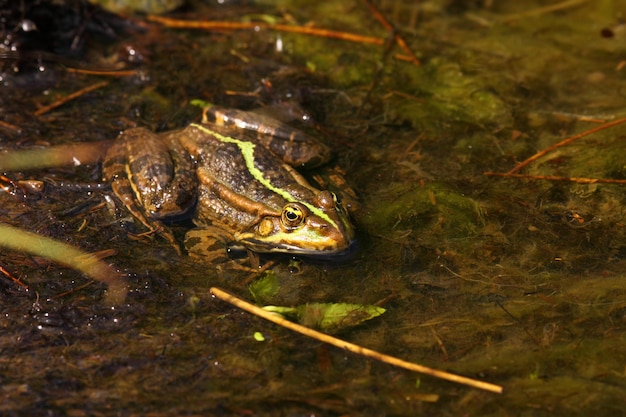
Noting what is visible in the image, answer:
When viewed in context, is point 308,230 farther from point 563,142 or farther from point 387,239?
point 563,142

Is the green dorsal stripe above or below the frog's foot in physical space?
above

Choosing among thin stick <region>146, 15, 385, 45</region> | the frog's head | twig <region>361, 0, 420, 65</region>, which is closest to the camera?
the frog's head

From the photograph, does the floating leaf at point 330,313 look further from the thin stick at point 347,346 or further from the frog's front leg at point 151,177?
the frog's front leg at point 151,177

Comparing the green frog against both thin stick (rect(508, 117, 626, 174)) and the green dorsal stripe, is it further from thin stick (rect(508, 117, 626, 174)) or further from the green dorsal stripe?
thin stick (rect(508, 117, 626, 174))

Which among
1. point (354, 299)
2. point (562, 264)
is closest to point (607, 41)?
point (562, 264)

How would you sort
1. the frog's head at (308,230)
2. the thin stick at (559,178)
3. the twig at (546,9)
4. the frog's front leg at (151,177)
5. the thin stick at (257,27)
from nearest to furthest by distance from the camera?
the frog's head at (308,230) → the frog's front leg at (151,177) → the thin stick at (559,178) → the thin stick at (257,27) → the twig at (546,9)

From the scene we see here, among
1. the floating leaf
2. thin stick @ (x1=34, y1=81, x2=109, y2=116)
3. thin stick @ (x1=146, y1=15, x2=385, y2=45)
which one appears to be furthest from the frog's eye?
thin stick @ (x1=146, y1=15, x2=385, y2=45)

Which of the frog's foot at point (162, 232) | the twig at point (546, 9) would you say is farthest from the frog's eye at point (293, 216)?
the twig at point (546, 9)
